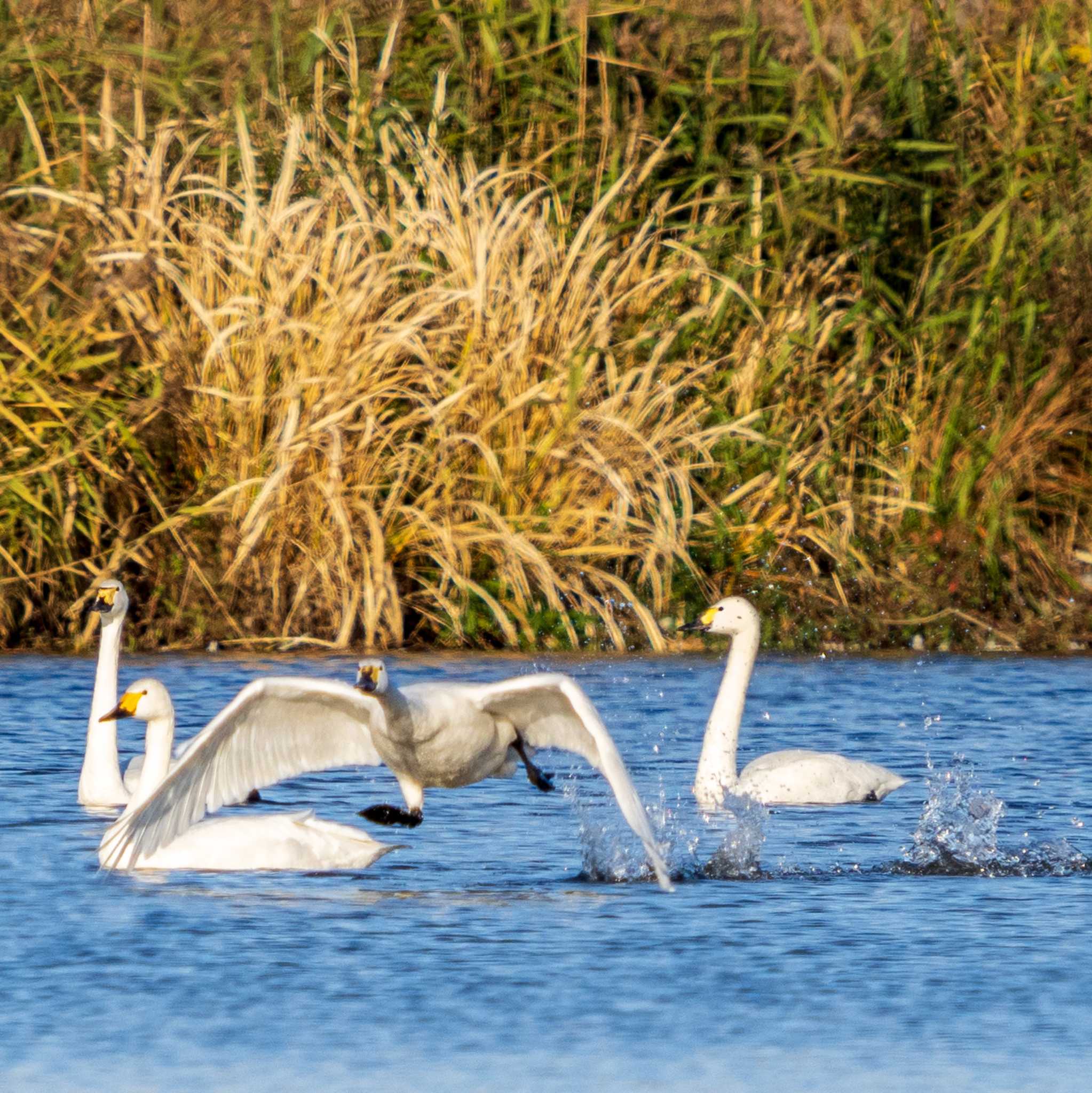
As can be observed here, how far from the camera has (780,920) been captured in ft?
23.2

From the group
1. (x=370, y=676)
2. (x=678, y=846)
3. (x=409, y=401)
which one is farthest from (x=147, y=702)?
(x=409, y=401)

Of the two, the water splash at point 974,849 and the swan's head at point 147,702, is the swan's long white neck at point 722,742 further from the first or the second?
the swan's head at point 147,702

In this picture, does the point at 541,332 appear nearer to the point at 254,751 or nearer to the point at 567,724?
the point at 567,724

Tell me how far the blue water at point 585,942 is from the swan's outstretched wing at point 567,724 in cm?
30

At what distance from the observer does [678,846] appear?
839cm

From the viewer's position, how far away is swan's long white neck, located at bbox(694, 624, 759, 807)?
9.36 meters

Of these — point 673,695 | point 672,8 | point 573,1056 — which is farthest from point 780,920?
point 672,8

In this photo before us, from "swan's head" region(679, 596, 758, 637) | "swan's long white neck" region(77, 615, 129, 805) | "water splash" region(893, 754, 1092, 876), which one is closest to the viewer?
"water splash" region(893, 754, 1092, 876)

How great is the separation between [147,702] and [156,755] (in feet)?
0.82

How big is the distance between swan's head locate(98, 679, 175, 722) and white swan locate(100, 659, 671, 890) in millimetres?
724

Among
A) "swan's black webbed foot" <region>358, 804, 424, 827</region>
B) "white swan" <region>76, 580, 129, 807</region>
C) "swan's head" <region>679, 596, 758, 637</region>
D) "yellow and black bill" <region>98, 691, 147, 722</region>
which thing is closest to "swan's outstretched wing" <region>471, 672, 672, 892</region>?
"swan's black webbed foot" <region>358, 804, 424, 827</region>

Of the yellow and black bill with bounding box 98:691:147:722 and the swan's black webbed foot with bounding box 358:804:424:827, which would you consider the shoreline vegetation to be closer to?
the yellow and black bill with bounding box 98:691:147:722

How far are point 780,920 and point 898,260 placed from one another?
716 centimetres

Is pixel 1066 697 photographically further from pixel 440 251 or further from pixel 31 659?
pixel 31 659
